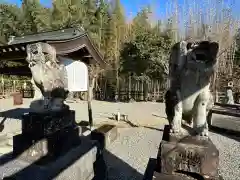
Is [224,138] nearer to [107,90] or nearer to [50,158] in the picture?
[50,158]

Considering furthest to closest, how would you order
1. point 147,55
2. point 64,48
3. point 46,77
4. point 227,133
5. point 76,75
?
point 147,55, point 227,133, point 76,75, point 64,48, point 46,77

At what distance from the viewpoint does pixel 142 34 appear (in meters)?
11.3

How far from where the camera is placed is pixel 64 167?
A: 272cm

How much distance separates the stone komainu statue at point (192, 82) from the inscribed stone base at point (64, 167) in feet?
5.15

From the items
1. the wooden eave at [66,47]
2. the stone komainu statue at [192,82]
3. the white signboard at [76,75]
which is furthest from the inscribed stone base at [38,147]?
the white signboard at [76,75]

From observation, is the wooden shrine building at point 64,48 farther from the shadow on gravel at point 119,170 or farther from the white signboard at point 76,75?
the shadow on gravel at point 119,170

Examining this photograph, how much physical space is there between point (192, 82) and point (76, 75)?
4077 millimetres

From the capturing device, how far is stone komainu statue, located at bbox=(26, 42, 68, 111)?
2.86m

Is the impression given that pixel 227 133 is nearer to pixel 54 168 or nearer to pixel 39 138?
pixel 54 168

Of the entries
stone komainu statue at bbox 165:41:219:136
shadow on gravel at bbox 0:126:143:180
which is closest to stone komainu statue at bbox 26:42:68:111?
shadow on gravel at bbox 0:126:143:180

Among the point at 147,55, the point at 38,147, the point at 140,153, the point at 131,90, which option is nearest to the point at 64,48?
the point at 38,147

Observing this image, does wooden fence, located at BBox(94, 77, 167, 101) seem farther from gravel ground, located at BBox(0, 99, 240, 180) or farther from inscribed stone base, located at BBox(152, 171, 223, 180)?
inscribed stone base, located at BBox(152, 171, 223, 180)

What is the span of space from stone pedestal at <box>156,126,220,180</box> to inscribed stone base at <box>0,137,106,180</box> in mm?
1382

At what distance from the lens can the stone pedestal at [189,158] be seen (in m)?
1.78
